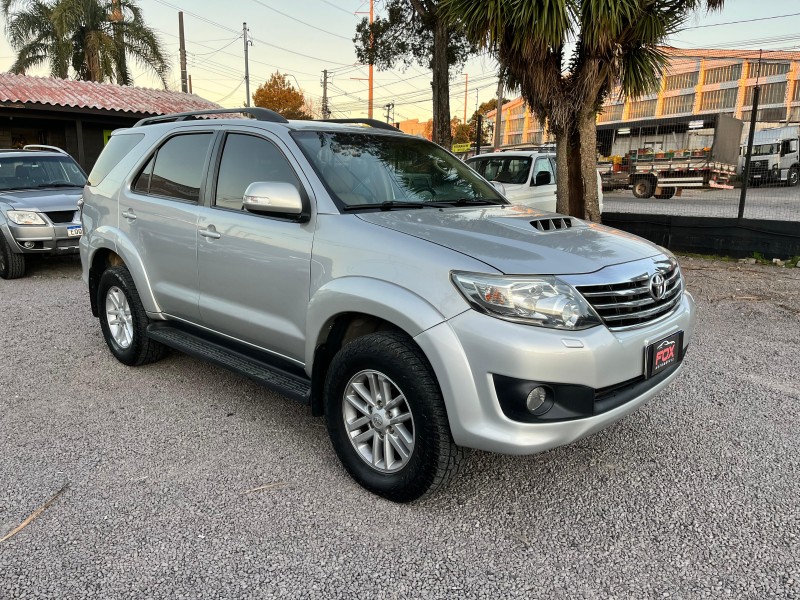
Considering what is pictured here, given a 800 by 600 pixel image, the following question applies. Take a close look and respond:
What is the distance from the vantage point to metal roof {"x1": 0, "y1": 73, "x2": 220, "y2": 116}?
50.8 feet

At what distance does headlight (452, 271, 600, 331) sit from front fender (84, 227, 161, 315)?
262 centimetres

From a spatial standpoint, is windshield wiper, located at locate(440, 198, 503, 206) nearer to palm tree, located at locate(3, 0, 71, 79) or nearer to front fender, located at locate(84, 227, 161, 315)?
front fender, located at locate(84, 227, 161, 315)

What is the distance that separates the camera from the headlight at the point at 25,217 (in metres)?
7.94

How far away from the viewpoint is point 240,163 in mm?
3617

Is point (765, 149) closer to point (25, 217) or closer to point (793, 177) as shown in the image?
point (793, 177)

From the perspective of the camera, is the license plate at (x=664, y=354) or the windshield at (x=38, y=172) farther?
the windshield at (x=38, y=172)

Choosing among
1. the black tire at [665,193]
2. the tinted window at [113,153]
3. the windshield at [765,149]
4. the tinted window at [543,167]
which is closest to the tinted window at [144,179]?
the tinted window at [113,153]

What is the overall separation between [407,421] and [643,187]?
2080 centimetres

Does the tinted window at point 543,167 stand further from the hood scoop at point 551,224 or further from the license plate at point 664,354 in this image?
the license plate at point 664,354

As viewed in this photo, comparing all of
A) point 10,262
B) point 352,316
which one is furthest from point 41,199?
point 352,316

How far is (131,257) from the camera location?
4.26 m

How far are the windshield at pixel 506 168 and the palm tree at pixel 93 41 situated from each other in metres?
15.6

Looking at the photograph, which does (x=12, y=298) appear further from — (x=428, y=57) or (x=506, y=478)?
(x=428, y=57)

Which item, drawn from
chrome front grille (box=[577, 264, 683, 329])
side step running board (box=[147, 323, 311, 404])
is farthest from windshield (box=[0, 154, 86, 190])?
chrome front grille (box=[577, 264, 683, 329])
